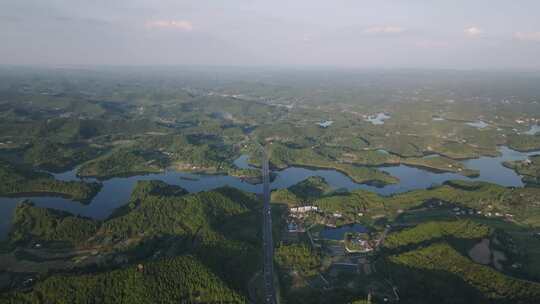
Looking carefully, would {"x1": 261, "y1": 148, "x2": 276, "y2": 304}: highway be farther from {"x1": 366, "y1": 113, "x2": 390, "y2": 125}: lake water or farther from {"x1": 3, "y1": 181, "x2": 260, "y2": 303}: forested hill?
{"x1": 366, "y1": 113, "x2": 390, "y2": 125}: lake water

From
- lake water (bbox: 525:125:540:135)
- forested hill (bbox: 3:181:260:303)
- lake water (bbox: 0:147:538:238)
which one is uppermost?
lake water (bbox: 525:125:540:135)

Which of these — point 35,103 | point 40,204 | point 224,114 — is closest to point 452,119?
point 224,114

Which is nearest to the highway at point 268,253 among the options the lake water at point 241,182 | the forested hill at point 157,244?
the forested hill at point 157,244

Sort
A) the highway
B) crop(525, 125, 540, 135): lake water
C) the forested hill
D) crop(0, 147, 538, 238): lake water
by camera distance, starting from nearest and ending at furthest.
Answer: the forested hill < the highway < crop(0, 147, 538, 238): lake water < crop(525, 125, 540, 135): lake water

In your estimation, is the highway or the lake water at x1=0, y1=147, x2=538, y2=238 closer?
the highway

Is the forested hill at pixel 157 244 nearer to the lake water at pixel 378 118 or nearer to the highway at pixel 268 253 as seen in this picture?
the highway at pixel 268 253

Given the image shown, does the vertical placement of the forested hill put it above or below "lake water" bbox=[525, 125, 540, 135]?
below

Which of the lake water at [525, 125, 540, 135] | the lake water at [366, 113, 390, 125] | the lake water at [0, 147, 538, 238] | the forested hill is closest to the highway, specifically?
the forested hill

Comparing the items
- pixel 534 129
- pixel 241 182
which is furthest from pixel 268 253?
pixel 534 129
